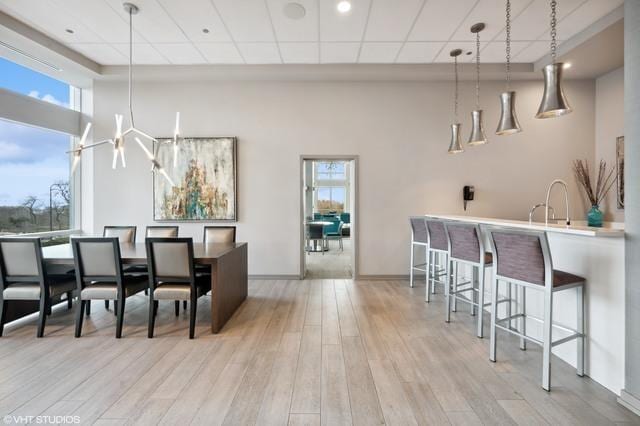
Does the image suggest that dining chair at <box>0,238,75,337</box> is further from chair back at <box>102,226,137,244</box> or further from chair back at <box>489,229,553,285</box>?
chair back at <box>489,229,553,285</box>

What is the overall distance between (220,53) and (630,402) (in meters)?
5.60

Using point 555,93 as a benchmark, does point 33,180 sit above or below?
below

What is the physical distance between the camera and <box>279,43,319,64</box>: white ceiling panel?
4266mm

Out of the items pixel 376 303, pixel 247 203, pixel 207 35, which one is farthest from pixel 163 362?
pixel 207 35

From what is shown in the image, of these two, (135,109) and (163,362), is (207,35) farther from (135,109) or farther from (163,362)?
(163,362)

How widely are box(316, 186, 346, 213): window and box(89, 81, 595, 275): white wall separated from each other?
8052 millimetres

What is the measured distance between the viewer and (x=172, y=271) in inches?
118

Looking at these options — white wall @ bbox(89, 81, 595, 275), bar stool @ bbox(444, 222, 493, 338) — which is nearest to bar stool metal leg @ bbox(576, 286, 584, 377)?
bar stool @ bbox(444, 222, 493, 338)

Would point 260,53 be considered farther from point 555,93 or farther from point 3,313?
point 3,313

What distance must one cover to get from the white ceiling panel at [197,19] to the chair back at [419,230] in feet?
12.1

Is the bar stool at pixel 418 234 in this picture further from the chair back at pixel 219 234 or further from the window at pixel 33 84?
the window at pixel 33 84

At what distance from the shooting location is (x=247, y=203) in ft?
17.3

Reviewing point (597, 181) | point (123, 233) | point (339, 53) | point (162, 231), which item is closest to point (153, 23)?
point (339, 53)

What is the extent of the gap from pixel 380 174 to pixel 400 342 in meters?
3.07
